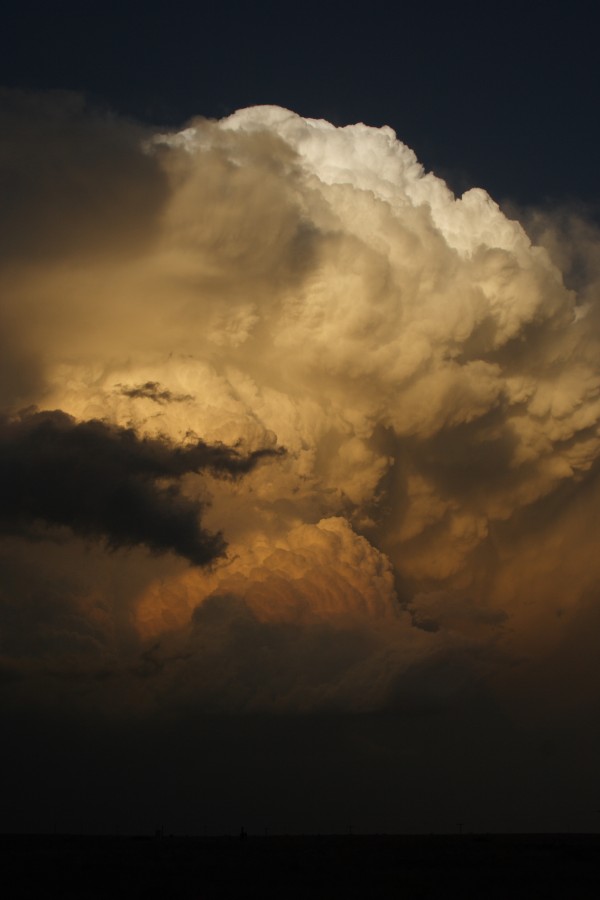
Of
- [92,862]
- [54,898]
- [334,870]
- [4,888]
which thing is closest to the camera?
[54,898]

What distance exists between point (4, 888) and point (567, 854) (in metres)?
116

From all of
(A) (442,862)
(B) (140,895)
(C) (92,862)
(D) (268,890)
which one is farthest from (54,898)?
(A) (442,862)

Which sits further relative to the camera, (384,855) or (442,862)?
(384,855)

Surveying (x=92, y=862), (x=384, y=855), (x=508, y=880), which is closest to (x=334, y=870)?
(x=508, y=880)

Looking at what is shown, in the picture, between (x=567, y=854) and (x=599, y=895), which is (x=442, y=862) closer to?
(x=567, y=854)

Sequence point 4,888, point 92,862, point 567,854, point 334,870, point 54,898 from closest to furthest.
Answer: point 54,898, point 4,888, point 334,870, point 92,862, point 567,854

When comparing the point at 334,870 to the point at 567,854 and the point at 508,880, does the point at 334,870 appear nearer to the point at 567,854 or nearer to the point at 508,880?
the point at 508,880

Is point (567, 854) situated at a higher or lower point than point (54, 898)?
higher

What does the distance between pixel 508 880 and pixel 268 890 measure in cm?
3228

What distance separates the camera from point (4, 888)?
11162cm

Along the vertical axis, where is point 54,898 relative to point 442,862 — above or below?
below

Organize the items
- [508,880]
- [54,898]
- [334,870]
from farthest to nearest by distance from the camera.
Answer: [334,870] < [508,880] < [54,898]

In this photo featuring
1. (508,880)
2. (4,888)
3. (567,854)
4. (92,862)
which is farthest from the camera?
(567,854)

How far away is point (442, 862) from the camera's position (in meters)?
167
